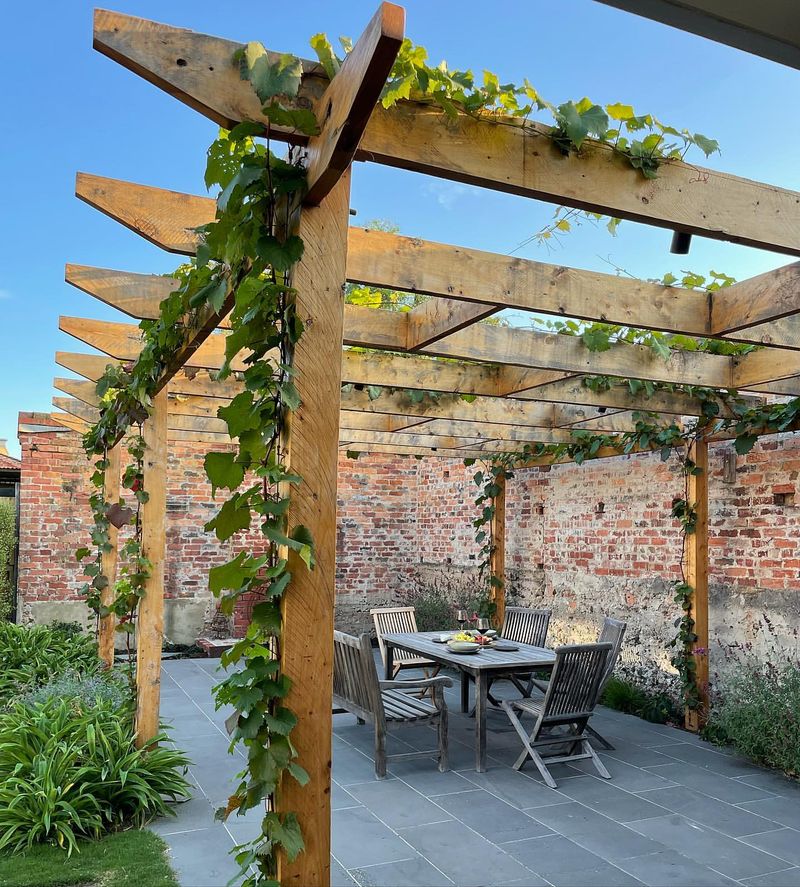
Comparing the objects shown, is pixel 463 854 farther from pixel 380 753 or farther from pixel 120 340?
pixel 120 340

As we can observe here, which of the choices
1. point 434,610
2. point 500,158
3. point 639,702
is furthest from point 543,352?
point 434,610

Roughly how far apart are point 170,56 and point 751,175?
1905 millimetres

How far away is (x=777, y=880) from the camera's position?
361cm

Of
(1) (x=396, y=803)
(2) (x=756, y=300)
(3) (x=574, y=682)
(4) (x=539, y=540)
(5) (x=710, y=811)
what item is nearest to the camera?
(2) (x=756, y=300)

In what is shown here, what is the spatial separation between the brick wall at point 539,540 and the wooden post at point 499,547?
0.19 metres

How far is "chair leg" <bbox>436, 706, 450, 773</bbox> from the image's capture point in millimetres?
5270

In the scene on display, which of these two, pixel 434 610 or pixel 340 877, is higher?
pixel 434 610

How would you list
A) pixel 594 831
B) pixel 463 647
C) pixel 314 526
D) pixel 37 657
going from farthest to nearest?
pixel 37 657 → pixel 463 647 → pixel 594 831 → pixel 314 526

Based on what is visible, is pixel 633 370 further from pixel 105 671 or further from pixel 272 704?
pixel 105 671

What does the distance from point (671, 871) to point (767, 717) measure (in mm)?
1850

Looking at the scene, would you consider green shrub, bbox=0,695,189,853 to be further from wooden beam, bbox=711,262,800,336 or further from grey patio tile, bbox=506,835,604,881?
wooden beam, bbox=711,262,800,336

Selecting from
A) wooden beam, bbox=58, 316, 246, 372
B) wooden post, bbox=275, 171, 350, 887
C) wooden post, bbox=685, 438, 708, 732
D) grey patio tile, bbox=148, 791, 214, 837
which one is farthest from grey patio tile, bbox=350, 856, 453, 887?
wooden post, bbox=685, 438, 708, 732

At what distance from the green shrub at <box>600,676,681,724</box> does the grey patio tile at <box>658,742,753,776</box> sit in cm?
68

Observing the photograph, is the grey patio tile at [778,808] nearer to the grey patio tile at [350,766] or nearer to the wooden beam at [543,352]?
the grey patio tile at [350,766]
